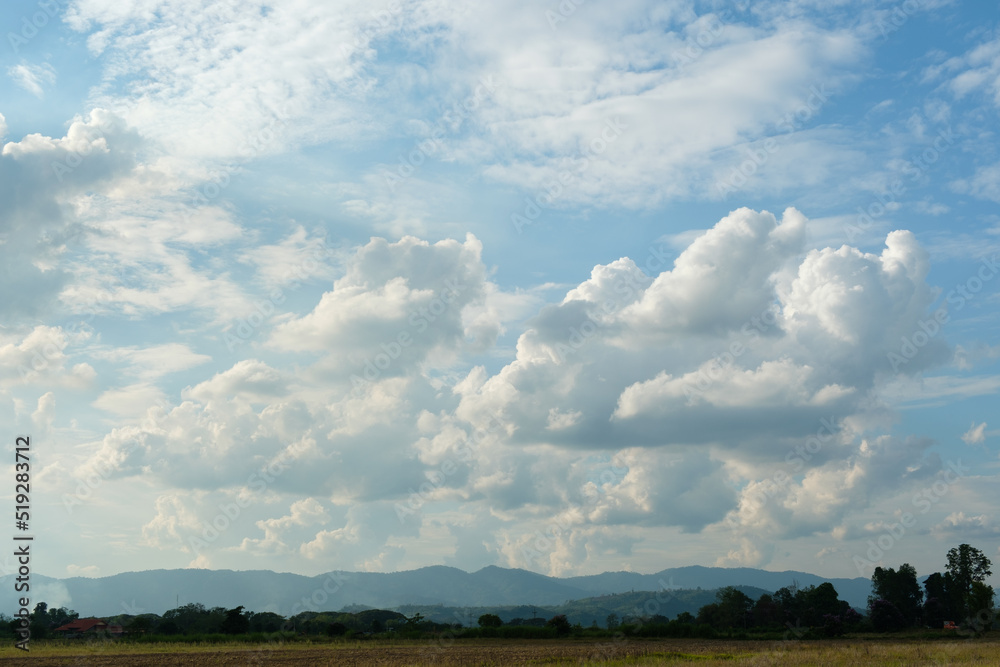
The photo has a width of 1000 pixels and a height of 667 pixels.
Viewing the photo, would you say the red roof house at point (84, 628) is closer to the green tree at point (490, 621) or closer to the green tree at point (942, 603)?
the green tree at point (490, 621)

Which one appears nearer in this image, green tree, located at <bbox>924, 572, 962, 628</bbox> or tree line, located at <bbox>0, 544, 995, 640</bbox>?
tree line, located at <bbox>0, 544, 995, 640</bbox>

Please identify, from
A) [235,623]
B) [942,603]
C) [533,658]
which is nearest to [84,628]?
[235,623]

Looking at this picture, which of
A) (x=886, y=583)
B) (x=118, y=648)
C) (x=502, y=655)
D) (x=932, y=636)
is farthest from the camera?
(x=886, y=583)

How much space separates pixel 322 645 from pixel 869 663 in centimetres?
5708

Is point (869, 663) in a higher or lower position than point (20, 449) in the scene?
lower

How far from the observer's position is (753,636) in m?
99.9

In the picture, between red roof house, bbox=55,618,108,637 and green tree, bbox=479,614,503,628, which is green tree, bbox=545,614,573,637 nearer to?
green tree, bbox=479,614,503,628

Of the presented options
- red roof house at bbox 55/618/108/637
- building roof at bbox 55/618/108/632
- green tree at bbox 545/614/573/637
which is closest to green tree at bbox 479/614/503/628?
green tree at bbox 545/614/573/637

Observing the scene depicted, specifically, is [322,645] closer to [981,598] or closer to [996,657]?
[996,657]

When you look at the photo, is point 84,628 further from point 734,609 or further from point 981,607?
point 981,607

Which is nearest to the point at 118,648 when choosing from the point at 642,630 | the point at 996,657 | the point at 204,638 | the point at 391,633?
the point at 204,638

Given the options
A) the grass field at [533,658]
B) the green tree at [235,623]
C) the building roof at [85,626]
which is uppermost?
the grass field at [533,658]

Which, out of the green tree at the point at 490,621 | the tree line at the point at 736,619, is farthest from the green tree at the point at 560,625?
the green tree at the point at 490,621

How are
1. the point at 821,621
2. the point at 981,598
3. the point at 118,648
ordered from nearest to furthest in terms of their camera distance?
the point at 118,648 → the point at 981,598 → the point at 821,621
